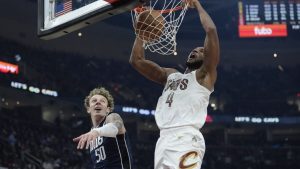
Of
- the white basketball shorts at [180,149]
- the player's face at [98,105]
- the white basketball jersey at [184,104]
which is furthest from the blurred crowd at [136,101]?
the white basketball shorts at [180,149]

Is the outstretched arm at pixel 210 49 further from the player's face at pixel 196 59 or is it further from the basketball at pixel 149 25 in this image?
the basketball at pixel 149 25

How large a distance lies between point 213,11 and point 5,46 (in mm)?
9527

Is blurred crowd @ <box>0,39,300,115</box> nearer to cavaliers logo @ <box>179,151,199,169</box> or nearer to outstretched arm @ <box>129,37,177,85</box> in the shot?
outstretched arm @ <box>129,37,177,85</box>

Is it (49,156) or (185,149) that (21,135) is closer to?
(49,156)

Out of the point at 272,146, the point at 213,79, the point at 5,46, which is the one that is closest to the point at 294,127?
the point at 272,146

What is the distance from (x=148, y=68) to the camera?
473 centimetres

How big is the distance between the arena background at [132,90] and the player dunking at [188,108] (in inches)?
641

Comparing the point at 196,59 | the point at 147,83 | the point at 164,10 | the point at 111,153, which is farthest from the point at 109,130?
the point at 147,83

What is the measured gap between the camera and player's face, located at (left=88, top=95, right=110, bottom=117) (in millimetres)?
4965

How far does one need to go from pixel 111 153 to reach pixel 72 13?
1.31 meters

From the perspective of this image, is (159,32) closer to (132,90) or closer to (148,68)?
(148,68)

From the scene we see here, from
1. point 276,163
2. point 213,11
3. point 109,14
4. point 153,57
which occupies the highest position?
point 213,11

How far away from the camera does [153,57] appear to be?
85.1 feet

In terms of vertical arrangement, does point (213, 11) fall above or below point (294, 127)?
above
